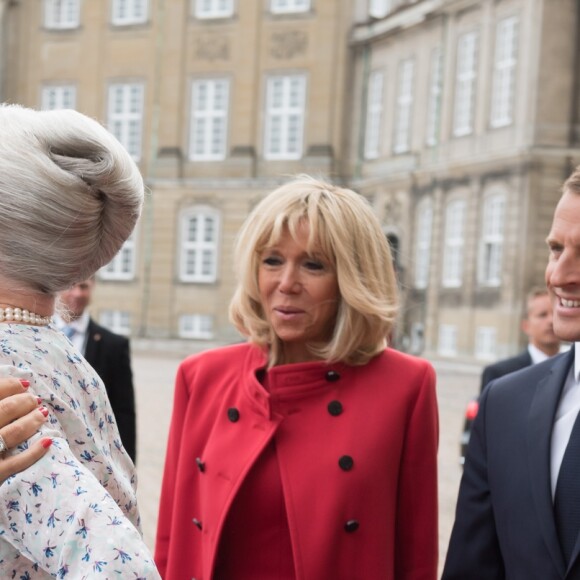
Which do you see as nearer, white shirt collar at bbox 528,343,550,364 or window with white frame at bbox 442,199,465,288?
white shirt collar at bbox 528,343,550,364

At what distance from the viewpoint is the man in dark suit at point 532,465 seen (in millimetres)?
2666

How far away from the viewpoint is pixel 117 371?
6562 millimetres

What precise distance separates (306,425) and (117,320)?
32496 millimetres

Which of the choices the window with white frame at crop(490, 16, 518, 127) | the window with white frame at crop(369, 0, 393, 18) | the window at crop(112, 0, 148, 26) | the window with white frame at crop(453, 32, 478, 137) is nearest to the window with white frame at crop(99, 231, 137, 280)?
the window at crop(112, 0, 148, 26)

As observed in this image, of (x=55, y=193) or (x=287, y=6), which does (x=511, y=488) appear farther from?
(x=287, y=6)

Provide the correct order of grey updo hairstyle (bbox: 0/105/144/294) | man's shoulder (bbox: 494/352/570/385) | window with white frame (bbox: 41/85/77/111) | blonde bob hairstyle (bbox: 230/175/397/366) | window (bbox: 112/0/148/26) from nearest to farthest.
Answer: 1. grey updo hairstyle (bbox: 0/105/144/294)
2. man's shoulder (bbox: 494/352/570/385)
3. blonde bob hairstyle (bbox: 230/175/397/366)
4. window (bbox: 112/0/148/26)
5. window with white frame (bbox: 41/85/77/111)

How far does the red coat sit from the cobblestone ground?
4.38m

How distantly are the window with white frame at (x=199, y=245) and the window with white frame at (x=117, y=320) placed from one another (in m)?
2.25

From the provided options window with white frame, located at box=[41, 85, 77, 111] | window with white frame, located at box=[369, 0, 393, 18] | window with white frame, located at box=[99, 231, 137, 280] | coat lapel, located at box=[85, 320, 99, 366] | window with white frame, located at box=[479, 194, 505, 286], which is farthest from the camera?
window with white frame, located at box=[41, 85, 77, 111]

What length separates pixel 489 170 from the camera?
87.9 ft

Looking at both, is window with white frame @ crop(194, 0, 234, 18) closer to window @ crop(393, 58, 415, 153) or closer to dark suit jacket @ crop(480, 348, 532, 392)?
window @ crop(393, 58, 415, 153)

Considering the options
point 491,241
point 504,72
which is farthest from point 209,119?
point 491,241

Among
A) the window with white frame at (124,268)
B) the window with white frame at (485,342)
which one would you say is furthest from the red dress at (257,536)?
the window with white frame at (124,268)

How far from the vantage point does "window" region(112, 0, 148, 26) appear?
35.6 meters
